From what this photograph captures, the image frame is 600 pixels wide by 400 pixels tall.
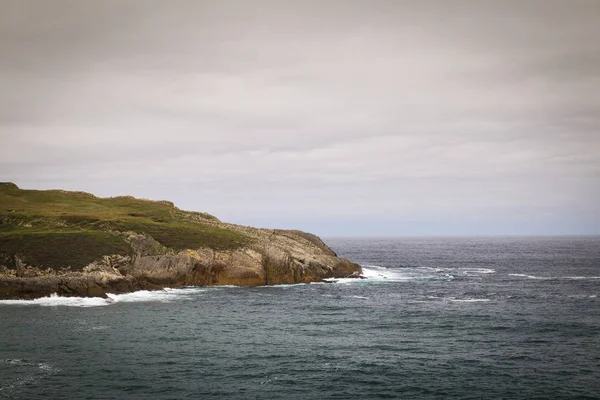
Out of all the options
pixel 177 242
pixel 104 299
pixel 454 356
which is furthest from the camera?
pixel 177 242

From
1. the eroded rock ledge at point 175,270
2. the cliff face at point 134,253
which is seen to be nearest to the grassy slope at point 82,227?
the cliff face at point 134,253

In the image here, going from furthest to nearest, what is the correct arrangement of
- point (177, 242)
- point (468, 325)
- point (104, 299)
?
point (177, 242) < point (104, 299) < point (468, 325)

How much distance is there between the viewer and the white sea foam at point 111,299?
3529 inches

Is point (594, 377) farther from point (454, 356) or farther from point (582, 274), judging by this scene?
point (582, 274)

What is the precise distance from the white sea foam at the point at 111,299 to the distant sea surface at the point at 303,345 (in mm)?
345

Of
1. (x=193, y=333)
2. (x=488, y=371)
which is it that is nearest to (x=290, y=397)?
(x=488, y=371)

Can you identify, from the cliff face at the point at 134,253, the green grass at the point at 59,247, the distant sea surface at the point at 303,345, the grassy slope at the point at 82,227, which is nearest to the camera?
the distant sea surface at the point at 303,345

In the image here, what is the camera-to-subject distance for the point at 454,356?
56.7 m

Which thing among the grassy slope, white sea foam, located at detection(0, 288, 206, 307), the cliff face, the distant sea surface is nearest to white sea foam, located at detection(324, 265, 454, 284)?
the cliff face

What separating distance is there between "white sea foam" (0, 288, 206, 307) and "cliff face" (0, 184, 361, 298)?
8.57ft

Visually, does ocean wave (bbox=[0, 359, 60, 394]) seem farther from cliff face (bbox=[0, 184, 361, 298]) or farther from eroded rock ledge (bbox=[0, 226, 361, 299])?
cliff face (bbox=[0, 184, 361, 298])

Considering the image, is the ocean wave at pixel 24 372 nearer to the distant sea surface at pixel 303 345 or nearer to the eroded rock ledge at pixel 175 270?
the distant sea surface at pixel 303 345

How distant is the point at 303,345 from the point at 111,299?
46835mm

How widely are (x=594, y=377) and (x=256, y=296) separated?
6327 cm
